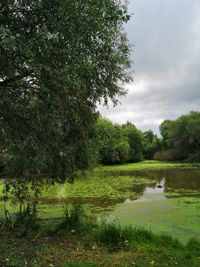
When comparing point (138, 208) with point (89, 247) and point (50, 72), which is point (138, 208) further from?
point (50, 72)

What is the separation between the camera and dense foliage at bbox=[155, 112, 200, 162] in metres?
60.8

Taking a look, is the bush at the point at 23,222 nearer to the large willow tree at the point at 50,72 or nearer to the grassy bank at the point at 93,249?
the grassy bank at the point at 93,249

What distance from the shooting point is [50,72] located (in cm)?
470

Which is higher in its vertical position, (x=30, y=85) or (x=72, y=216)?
(x=30, y=85)

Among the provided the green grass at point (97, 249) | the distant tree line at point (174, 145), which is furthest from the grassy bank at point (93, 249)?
the distant tree line at point (174, 145)

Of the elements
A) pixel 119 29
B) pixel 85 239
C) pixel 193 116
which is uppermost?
pixel 193 116

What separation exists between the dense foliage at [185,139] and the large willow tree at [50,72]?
173ft

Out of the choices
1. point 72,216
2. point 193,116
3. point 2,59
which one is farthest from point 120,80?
point 193,116

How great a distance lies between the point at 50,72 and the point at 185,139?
198 ft

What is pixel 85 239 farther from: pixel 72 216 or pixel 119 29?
pixel 119 29

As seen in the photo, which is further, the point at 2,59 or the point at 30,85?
the point at 30,85

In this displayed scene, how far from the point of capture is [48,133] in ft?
19.3

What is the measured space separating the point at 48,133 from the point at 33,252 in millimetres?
2365

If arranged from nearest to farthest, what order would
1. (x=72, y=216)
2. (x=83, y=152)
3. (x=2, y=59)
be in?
(x=2, y=59)
(x=83, y=152)
(x=72, y=216)
